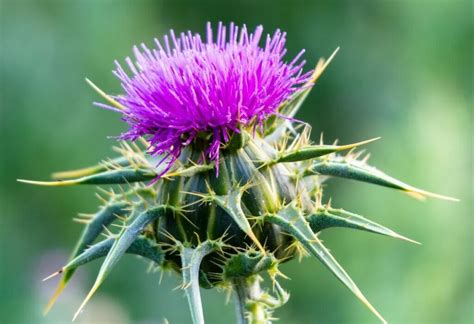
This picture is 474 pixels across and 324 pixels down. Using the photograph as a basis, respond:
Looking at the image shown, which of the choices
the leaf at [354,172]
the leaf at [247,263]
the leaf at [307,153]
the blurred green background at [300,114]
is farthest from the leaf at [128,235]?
the blurred green background at [300,114]

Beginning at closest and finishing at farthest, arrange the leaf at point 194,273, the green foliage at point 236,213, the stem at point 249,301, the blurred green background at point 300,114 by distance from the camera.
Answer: the leaf at point 194,273
the green foliage at point 236,213
the stem at point 249,301
the blurred green background at point 300,114

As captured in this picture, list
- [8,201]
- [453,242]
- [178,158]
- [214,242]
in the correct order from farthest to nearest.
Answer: [8,201] → [453,242] → [178,158] → [214,242]

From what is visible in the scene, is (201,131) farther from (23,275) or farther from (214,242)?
(23,275)

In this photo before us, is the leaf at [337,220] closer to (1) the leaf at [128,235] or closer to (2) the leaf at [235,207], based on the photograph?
(2) the leaf at [235,207]

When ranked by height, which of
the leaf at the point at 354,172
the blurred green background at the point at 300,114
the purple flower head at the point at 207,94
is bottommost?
the leaf at the point at 354,172

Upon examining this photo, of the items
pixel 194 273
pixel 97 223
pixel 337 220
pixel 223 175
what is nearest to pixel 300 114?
pixel 97 223

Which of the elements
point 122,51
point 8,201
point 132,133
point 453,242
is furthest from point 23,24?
point 132,133

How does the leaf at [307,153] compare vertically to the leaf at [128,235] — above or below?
above
